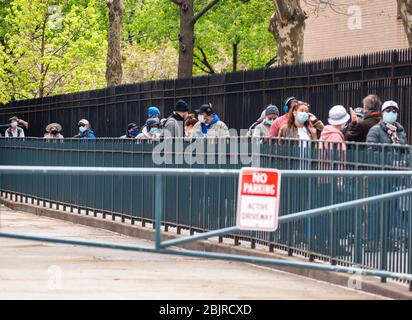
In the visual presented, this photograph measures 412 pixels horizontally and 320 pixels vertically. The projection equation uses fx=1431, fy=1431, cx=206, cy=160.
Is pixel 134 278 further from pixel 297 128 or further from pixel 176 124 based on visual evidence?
pixel 176 124

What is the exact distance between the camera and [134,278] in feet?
49.3

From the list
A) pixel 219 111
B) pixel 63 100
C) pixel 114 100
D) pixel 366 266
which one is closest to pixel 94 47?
pixel 63 100

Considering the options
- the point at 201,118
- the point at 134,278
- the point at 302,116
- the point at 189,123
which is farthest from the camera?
the point at 189,123

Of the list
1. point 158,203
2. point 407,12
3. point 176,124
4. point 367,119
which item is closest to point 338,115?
point 367,119

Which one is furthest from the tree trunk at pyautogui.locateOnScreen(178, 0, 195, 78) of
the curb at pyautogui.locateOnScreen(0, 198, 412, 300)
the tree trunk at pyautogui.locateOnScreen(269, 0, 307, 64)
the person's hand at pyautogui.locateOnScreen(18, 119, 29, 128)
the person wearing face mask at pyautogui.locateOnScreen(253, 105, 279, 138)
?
the person wearing face mask at pyautogui.locateOnScreen(253, 105, 279, 138)

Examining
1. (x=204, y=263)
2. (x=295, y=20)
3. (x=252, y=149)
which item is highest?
(x=295, y=20)

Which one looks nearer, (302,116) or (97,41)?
(302,116)

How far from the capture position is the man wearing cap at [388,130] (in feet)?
56.2

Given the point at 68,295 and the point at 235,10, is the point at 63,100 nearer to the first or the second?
the point at 68,295

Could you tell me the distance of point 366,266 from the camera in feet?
47.8

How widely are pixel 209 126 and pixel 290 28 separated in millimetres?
8962

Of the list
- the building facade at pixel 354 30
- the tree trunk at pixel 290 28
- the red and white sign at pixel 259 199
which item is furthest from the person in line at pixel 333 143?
the building facade at pixel 354 30
